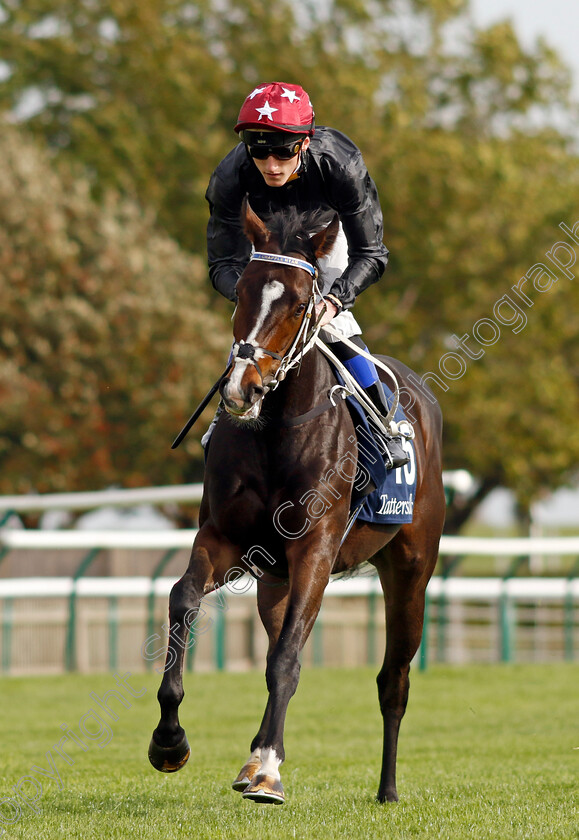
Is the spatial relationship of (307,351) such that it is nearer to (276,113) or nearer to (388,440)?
(388,440)

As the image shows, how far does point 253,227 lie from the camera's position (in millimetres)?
5023

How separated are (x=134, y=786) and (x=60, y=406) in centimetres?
1851

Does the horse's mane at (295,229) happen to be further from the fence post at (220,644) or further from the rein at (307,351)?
the fence post at (220,644)

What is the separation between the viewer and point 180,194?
28203 millimetres

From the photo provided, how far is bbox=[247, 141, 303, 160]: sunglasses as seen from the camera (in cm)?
525

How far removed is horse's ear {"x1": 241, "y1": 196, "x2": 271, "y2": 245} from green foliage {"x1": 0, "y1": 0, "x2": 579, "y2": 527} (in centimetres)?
2233

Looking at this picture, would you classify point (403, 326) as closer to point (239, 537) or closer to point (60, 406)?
point (60, 406)

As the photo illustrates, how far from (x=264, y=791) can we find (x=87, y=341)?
20.6 metres

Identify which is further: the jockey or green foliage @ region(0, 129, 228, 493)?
green foliage @ region(0, 129, 228, 493)

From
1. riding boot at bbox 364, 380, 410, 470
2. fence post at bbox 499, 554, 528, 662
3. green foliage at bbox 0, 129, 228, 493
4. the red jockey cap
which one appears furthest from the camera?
green foliage at bbox 0, 129, 228, 493

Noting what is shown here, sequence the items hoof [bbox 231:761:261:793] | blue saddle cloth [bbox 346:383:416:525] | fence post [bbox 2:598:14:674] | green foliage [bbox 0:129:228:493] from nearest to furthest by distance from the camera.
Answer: hoof [bbox 231:761:261:793]
blue saddle cloth [bbox 346:383:416:525]
fence post [bbox 2:598:14:674]
green foliage [bbox 0:129:228:493]

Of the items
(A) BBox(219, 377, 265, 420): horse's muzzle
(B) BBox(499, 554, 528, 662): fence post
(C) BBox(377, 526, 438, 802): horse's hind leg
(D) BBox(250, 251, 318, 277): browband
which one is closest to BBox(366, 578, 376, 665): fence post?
(B) BBox(499, 554, 528, 662): fence post

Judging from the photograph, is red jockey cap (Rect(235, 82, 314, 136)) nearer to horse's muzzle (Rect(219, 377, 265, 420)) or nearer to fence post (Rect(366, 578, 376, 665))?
horse's muzzle (Rect(219, 377, 265, 420))

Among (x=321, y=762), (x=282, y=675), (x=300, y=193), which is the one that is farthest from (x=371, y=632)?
(x=282, y=675)
